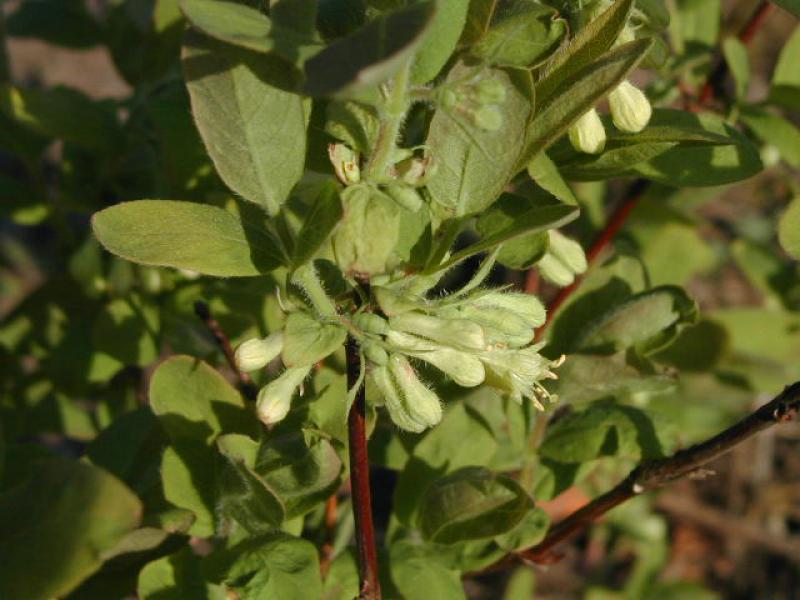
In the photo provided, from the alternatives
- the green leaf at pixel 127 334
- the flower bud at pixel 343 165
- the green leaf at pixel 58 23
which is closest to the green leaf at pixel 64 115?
the green leaf at pixel 127 334

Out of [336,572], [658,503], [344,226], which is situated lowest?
[658,503]

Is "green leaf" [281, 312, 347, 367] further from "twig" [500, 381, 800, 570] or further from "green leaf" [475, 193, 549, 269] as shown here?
"twig" [500, 381, 800, 570]

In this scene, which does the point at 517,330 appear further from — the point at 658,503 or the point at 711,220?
the point at 711,220

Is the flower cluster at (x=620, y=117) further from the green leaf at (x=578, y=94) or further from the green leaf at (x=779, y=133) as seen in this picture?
the green leaf at (x=779, y=133)

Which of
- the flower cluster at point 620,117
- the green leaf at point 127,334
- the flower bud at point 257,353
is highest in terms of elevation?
the flower cluster at point 620,117

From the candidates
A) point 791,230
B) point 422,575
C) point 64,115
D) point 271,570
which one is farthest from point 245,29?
point 64,115

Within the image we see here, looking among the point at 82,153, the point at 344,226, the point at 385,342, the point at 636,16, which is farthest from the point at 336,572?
the point at 82,153

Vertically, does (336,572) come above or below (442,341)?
below
